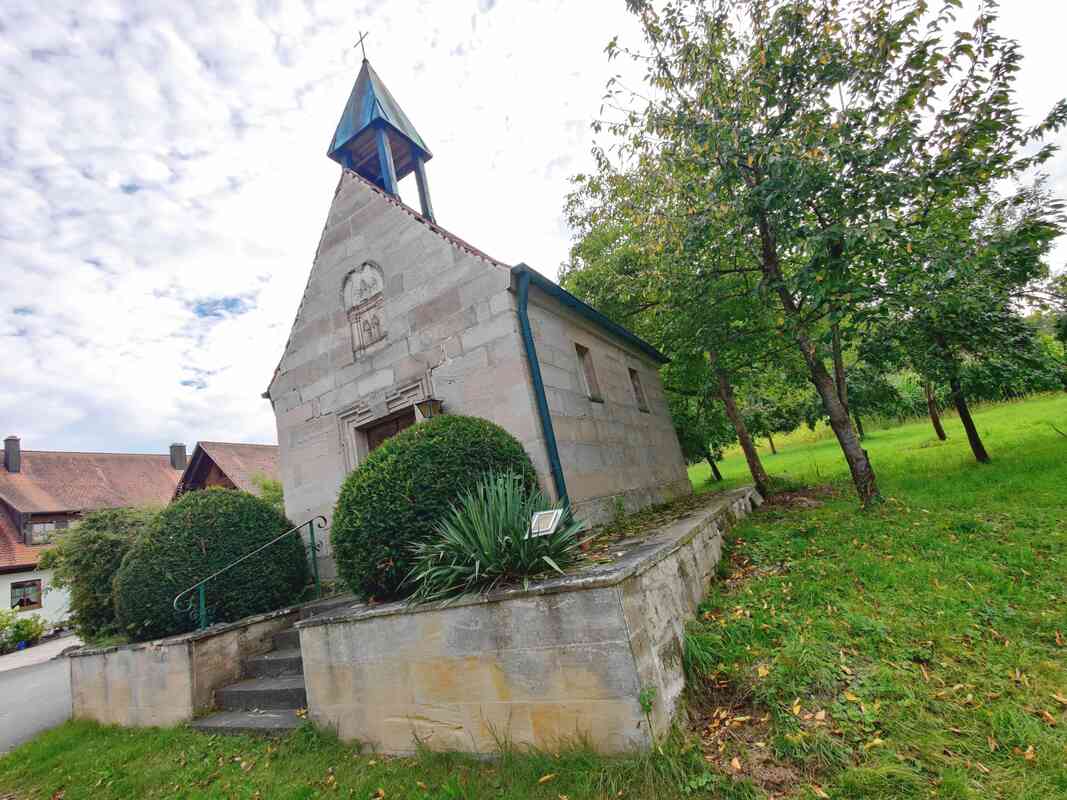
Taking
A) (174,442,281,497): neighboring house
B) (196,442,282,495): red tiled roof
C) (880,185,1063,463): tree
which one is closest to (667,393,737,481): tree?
(880,185,1063,463): tree

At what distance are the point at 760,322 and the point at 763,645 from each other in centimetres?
683

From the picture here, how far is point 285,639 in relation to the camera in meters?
6.32

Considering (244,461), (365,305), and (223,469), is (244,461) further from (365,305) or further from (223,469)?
(365,305)

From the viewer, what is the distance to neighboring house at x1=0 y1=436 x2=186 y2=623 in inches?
846

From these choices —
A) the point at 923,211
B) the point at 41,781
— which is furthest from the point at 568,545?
the point at 923,211

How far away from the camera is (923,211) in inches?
263

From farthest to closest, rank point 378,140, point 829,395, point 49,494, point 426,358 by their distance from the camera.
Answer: point 49,494
point 378,140
point 829,395
point 426,358

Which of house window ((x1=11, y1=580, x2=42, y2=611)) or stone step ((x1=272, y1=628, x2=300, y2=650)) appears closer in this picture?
stone step ((x1=272, y1=628, x2=300, y2=650))

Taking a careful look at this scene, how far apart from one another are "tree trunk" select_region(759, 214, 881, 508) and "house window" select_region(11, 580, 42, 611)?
31.2m

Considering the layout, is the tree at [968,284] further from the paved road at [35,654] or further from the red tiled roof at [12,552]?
the red tiled roof at [12,552]

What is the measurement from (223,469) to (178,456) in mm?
17592

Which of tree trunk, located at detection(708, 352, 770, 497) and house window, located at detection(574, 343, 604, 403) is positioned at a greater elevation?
house window, located at detection(574, 343, 604, 403)

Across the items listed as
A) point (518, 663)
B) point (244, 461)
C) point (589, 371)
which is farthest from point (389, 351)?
point (244, 461)

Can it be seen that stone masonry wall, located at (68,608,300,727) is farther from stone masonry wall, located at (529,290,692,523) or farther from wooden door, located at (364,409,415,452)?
stone masonry wall, located at (529,290,692,523)
